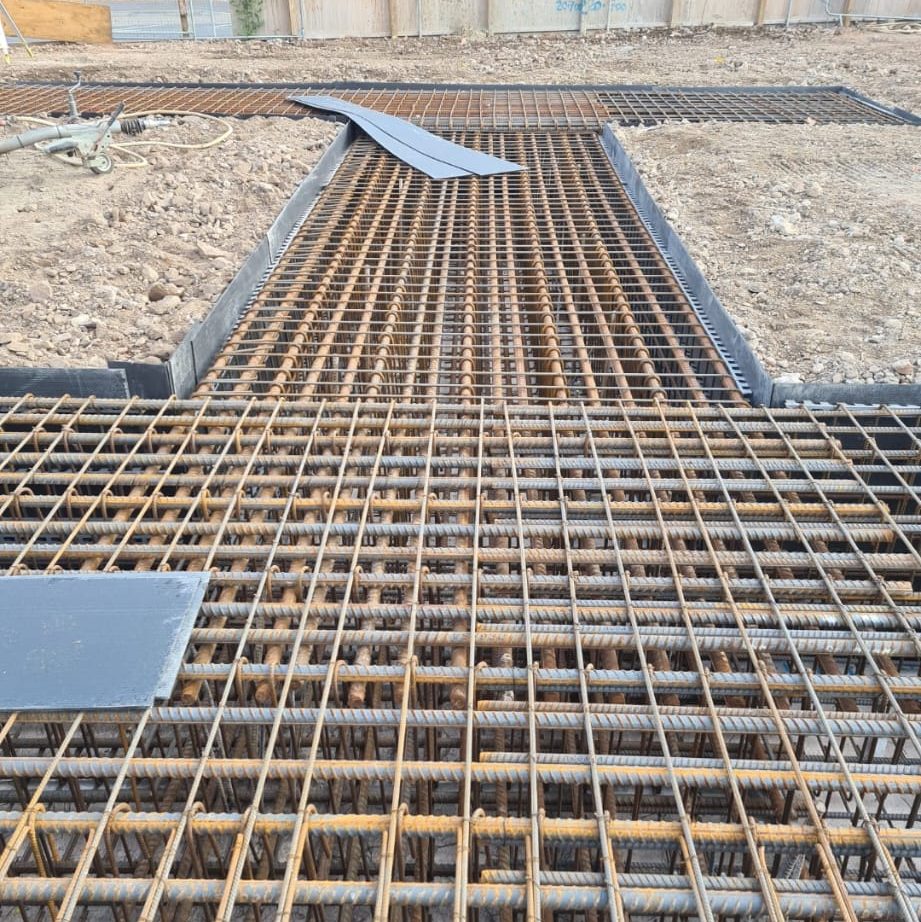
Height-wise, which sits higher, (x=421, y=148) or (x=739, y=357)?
(x=421, y=148)

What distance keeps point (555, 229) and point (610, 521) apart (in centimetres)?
378

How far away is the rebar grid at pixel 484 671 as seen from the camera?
2.04 meters

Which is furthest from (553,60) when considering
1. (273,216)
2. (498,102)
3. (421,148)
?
(273,216)

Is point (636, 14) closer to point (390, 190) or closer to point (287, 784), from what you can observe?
point (390, 190)

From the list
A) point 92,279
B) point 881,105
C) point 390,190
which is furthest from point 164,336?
point 881,105

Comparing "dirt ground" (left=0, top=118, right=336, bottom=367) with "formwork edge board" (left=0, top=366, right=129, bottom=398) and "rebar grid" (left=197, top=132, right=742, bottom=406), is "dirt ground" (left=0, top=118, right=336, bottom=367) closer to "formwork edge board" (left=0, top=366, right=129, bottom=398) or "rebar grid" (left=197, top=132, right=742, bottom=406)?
"formwork edge board" (left=0, top=366, right=129, bottom=398)

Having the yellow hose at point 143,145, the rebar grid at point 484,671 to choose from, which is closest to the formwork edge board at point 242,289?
the rebar grid at point 484,671

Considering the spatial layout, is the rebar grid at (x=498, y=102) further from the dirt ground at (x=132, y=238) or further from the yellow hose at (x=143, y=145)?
the dirt ground at (x=132, y=238)

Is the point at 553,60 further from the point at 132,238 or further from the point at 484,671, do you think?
the point at 484,671

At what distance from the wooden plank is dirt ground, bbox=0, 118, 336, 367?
8.77 metres

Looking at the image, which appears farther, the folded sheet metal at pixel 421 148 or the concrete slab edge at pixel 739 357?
the folded sheet metal at pixel 421 148

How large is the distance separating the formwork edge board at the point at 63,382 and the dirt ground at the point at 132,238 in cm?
26

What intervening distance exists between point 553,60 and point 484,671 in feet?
49.0

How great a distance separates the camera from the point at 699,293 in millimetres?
5273
